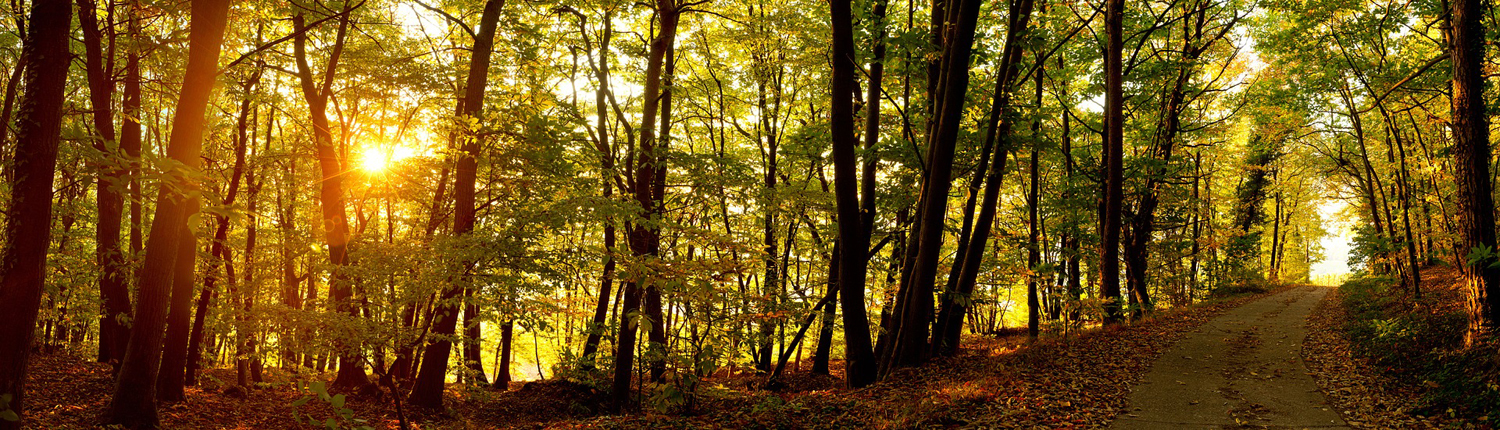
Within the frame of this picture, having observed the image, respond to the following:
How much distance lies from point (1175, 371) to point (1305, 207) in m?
34.0

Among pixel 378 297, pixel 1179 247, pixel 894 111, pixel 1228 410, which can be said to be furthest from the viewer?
pixel 1179 247

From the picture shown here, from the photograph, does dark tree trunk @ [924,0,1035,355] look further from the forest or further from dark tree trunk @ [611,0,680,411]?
dark tree trunk @ [611,0,680,411]

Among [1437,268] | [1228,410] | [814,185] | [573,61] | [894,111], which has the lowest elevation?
[1228,410]

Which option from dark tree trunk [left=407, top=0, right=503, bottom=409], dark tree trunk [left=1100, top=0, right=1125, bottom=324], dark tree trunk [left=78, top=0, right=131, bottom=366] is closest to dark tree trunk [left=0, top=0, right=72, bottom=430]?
dark tree trunk [left=78, top=0, right=131, bottom=366]

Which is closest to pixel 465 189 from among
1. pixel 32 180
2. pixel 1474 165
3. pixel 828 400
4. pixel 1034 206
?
pixel 828 400

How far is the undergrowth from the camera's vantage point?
6.48m

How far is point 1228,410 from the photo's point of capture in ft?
22.2

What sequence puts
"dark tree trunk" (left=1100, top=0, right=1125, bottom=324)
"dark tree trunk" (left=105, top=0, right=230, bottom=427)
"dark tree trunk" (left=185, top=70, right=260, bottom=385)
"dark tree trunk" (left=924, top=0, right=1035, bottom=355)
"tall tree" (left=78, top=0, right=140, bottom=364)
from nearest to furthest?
"tall tree" (left=78, top=0, right=140, bottom=364) → "dark tree trunk" (left=105, top=0, right=230, bottom=427) → "dark tree trunk" (left=924, top=0, right=1035, bottom=355) → "dark tree trunk" (left=185, top=70, right=260, bottom=385) → "dark tree trunk" (left=1100, top=0, right=1125, bottom=324)

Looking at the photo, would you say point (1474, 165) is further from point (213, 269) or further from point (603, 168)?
point (213, 269)

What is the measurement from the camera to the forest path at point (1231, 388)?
21.1ft

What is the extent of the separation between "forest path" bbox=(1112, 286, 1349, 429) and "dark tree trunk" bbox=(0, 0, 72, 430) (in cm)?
791

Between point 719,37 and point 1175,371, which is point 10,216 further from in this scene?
point 719,37

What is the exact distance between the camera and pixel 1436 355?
26.1 feet

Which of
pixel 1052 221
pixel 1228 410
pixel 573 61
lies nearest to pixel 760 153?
pixel 573 61
